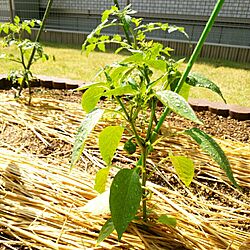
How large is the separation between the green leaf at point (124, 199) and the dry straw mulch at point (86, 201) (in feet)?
0.70

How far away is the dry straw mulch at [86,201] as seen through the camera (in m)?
0.71

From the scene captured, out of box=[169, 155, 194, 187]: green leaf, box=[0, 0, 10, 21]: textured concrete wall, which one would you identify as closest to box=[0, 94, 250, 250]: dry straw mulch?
box=[169, 155, 194, 187]: green leaf

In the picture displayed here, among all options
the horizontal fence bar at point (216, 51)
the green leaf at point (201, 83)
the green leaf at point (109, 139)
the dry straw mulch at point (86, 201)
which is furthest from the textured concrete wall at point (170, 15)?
the green leaf at point (109, 139)

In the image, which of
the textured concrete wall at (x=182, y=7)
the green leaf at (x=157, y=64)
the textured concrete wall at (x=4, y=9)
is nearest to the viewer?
the green leaf at (x=157, y=64)

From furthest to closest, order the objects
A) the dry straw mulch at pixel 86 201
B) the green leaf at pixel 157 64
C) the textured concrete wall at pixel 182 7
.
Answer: the textured concrete wall at pixel 182 7 < the dry straw mulch at pixel 86 201 < the green leaf at pixel 157 64

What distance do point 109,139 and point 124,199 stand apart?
5.1 inches

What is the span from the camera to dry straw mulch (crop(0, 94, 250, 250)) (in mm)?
705

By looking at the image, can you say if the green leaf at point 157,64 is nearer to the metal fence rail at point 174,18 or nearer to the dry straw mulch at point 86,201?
the dry straw mulch at point 86,201

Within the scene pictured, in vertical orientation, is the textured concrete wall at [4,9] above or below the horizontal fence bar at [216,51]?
above

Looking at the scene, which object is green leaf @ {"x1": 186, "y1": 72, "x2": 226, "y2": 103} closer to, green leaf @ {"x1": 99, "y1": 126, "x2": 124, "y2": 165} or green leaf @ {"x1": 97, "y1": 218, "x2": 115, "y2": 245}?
green leaf @ {"x1": 99, "y1": 126, "x2": 124, "y2": 165}

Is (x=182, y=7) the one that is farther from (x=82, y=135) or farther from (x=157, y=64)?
(x=82, y=135)

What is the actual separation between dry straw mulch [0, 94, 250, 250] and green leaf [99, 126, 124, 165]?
248mm

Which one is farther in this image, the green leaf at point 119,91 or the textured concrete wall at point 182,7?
the textured concrete wall at point 182,7

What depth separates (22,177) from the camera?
0.93 meters
